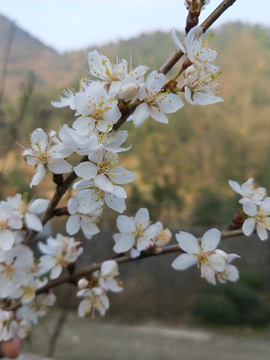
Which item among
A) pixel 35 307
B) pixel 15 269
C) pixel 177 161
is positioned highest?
pixel 15 269

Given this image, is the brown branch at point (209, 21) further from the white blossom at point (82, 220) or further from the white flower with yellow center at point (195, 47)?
the white blossom at point (82, 220)

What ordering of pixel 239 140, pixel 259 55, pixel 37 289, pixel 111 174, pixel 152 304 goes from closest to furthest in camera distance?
1. pixel 111 174
2. pixel 37 289
3. pixel 152 304
4. pixel 239 140
5. pixel 259 55

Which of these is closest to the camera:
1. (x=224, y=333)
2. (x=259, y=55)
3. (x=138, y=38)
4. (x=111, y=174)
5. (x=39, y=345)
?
(x=111, y=174)

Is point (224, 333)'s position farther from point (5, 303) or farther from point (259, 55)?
point (259, 55)

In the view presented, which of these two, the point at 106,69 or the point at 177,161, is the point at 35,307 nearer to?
the point at 106,69

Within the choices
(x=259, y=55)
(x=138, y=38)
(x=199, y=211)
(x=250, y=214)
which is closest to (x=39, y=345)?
(x=199, y=211)

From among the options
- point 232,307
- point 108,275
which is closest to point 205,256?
point 108,275

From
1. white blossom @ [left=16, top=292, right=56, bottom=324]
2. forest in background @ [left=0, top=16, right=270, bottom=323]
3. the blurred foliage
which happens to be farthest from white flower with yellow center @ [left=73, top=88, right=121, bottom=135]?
the blurred foliage
